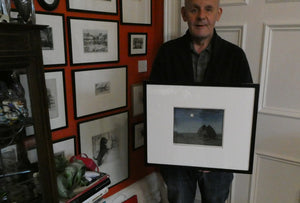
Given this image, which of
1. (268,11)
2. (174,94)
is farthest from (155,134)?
(268,11)

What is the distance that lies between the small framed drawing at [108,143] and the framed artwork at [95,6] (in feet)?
2.06

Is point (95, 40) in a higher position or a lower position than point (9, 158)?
higher

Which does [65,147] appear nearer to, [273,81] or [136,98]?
[136,98]

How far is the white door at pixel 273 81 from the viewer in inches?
58.5

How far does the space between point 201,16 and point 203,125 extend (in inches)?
20.0

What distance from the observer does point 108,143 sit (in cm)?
169

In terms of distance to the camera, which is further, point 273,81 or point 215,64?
point 273,81

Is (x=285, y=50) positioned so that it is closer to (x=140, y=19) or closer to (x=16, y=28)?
(x=140, y=19)

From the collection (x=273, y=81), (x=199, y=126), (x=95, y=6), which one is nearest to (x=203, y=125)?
(x=199, y=126)

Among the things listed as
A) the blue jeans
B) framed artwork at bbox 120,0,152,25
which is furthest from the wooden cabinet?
framed artwork at bbox 120,0,152,25

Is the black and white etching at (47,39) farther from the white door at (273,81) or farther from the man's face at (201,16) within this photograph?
the white door at (273,81)

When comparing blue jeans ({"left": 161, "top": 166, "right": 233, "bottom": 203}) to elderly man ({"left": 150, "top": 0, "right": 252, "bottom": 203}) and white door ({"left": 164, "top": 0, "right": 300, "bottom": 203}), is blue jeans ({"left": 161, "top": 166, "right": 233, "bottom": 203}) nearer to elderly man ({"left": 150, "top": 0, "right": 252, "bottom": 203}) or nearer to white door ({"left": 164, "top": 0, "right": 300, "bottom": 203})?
elderly man ({"left": 150, "top": 0, "right": 252, "bottom": 203})

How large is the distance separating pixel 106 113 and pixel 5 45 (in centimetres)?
88

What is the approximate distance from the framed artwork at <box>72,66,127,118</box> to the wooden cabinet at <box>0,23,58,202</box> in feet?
1.53
